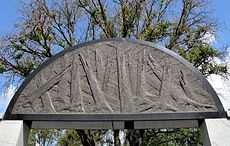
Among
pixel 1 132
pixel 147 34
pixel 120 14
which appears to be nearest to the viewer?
pixel 1 132

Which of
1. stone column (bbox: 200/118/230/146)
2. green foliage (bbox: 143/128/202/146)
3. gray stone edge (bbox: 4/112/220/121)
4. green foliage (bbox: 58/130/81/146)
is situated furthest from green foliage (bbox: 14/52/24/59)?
stone column (bbox: 200/118/230/146)

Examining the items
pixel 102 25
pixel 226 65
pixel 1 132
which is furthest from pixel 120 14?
pixel 1 132

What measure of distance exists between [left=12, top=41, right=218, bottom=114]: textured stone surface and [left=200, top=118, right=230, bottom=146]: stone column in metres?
0.24

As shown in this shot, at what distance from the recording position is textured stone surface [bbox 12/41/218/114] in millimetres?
5102

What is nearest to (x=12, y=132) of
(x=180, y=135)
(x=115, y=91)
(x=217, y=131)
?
(x=115, y=91)

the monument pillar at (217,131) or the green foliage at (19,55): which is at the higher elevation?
the green foliage at (19,55)

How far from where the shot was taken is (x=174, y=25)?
42.8 ft

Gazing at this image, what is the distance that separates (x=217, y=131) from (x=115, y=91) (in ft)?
6.32

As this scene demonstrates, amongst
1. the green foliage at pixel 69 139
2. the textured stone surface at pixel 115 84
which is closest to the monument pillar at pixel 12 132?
the textured stone surface at pixel 115 84

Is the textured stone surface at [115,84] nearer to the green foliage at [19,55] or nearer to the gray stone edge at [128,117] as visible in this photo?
the gray stone edge at [128,117]

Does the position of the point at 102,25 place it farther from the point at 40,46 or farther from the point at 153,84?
the point at 153,84

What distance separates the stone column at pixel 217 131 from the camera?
4.80 m

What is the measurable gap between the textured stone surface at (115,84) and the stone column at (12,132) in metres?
0.24

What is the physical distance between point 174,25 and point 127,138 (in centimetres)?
564
